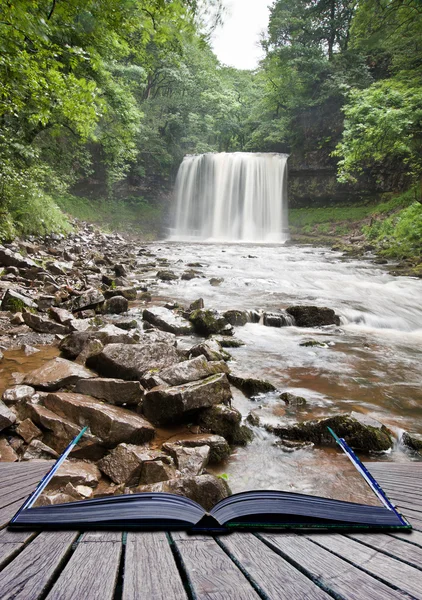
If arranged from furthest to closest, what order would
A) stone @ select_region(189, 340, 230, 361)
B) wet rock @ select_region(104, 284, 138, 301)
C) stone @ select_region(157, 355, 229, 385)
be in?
1. wet rock @ select_region(104, 284, 138, 301)
2. stone @ select_region(189, 340, 230, 361)
3. stone @ select_region(157, 355, 229, 385)

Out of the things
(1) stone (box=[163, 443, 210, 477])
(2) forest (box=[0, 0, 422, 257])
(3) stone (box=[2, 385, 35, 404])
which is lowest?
(1) stone (box=[163, 443, 210, 477])

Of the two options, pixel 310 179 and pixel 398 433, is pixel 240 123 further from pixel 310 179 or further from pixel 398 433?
pixel 398 433

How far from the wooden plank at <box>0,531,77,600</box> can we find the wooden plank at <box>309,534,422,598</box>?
0.68m

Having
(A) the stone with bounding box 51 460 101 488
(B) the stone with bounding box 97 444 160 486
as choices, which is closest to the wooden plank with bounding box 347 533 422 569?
(B) the stone with bounding box 97 444 160 486

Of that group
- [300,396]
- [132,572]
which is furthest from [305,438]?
[132,572]

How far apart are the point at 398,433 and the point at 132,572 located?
123 inches

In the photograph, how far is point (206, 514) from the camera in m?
1.05

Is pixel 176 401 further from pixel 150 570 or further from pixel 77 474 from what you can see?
pixel 150 570

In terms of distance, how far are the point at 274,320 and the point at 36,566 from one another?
6.02 metres

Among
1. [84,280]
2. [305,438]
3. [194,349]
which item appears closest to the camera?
[305,438]

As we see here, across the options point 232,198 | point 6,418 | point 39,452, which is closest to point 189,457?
point 39,452

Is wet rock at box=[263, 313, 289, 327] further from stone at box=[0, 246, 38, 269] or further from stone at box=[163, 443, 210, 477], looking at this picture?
stone at box=[0, 246, 38, 269]

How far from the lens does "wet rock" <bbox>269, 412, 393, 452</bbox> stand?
113 inches

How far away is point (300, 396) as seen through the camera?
3.74 meters
